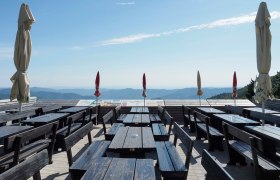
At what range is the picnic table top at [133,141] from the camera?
3955mm

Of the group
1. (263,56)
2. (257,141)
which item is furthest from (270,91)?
(257,141)

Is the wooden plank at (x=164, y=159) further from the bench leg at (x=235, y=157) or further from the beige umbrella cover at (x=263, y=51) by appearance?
the beige umbrella cover at (x=263, y=51)

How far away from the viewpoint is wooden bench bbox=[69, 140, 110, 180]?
11.6ft

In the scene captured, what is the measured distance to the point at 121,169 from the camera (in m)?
2.84

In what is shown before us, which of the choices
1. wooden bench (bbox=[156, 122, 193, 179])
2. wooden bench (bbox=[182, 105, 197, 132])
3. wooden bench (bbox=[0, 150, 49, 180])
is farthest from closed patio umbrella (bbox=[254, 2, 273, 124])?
wooden bench (bbox=[0, 150, 49, 180])

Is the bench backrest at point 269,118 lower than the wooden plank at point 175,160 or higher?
higher

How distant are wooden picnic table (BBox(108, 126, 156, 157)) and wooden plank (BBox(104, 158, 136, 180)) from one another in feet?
2.69

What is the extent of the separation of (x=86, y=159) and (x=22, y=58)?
3.61 meters

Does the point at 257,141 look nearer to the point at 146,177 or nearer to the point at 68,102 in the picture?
the point at 146,177

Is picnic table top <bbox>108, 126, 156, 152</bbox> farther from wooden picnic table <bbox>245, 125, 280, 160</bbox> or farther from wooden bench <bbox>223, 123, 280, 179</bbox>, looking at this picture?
wooden picnic table <bbox>245, 125, 280, 160</bbox>

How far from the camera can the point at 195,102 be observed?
44.9 feet

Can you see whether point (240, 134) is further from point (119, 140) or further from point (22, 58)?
point (22, 58)

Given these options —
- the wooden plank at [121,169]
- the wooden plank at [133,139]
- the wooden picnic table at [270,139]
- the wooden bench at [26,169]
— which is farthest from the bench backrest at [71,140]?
the wooden picnic table at [270,139]

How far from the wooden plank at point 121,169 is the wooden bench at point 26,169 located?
73 centimetres
